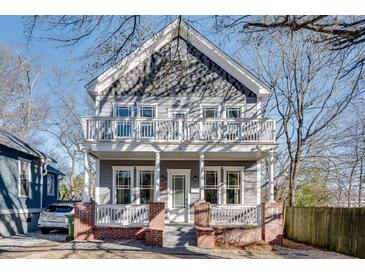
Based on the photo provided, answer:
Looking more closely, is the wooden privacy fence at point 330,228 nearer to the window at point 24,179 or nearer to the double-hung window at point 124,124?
the double-hung window at point 124,124

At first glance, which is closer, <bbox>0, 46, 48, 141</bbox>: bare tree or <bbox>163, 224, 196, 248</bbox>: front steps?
<bbox>163, 224, 196, 248</bbox>: front steps

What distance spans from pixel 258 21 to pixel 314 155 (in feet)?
47.5

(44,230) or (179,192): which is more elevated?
(179,192)

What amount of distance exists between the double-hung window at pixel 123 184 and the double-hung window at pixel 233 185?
3322mm

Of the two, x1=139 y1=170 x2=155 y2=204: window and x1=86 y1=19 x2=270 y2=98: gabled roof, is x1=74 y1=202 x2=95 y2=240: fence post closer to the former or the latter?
x1=139 y1=170 x2=155 y2=204: window

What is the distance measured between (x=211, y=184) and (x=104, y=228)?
414cm

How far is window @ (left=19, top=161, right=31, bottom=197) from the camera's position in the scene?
591 inches

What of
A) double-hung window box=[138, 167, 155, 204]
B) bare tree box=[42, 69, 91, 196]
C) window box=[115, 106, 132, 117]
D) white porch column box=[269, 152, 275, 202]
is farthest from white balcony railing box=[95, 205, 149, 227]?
bare tree box=[42, 69, 91, 196]

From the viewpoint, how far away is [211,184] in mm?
14477

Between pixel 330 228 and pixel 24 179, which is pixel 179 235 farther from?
pixel 24 179

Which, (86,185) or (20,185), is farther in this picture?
(20,185)

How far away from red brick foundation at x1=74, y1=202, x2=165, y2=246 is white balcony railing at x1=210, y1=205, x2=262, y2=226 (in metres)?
1.61

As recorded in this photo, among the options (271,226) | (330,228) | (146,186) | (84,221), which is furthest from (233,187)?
(84,221)
